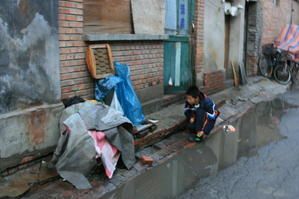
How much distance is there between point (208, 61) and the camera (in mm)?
9922

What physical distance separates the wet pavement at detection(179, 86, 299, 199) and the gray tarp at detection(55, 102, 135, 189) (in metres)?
1.06

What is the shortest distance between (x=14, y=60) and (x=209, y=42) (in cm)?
619

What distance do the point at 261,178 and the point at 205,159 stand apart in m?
0.98

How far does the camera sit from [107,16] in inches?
251

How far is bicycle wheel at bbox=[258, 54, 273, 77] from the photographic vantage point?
14.5m

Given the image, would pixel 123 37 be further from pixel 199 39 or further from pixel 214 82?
pixel 214 82

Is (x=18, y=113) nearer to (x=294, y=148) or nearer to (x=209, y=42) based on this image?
(x=294, y=148)

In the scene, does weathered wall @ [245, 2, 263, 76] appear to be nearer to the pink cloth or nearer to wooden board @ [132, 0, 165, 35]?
wooden board @ [132, 0, 165, 35]

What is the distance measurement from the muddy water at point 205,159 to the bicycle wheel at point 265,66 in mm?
6066

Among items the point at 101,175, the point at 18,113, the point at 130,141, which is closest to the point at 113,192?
the point at 101,175

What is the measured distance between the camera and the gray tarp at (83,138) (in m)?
4.59

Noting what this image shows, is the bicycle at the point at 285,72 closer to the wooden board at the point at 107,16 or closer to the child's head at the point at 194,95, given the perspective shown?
the child's head at the point at 194,95

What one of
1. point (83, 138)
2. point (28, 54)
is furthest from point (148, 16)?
point (83, 138)

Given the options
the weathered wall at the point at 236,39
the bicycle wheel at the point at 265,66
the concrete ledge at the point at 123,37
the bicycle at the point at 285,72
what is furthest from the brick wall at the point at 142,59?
the bicycle wheel at the point at 265,66
